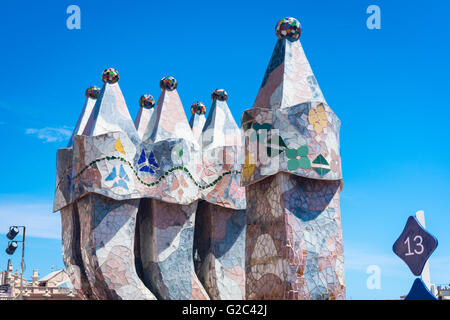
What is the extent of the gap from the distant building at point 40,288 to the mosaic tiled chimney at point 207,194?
18.9 ft

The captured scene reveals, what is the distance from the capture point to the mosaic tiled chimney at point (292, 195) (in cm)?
1214

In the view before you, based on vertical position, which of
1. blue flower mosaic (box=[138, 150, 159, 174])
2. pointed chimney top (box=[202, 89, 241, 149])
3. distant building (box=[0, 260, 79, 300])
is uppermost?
pointed chimney top (box=[202, 89, 241, 149])

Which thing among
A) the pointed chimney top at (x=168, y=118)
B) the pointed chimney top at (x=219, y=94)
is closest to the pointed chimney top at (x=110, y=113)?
the pointed chimney top at (x=168, y=118)

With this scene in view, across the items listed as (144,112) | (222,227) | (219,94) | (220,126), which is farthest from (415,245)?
(144,112)

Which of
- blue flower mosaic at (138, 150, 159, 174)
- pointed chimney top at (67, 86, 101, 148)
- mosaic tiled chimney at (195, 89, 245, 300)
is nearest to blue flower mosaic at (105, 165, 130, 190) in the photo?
blue flower mosaic at (138, 150, 159, 174)

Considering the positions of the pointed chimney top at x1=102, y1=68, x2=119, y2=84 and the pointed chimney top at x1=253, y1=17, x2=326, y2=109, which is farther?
the pointed chimney top at x1=102, y1=68, x2=119, y2=84

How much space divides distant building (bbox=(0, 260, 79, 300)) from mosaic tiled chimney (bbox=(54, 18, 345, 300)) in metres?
5.77

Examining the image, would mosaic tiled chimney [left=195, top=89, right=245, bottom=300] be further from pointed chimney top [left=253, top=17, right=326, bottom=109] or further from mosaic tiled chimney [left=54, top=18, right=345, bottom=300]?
pointed chimney top [left=253, top=17, right=326, bottom=109]

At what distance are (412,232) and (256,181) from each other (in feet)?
18.5

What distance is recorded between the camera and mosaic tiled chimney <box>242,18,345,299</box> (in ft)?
39.8

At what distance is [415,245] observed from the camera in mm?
7410

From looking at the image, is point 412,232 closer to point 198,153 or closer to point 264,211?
point 264,211
